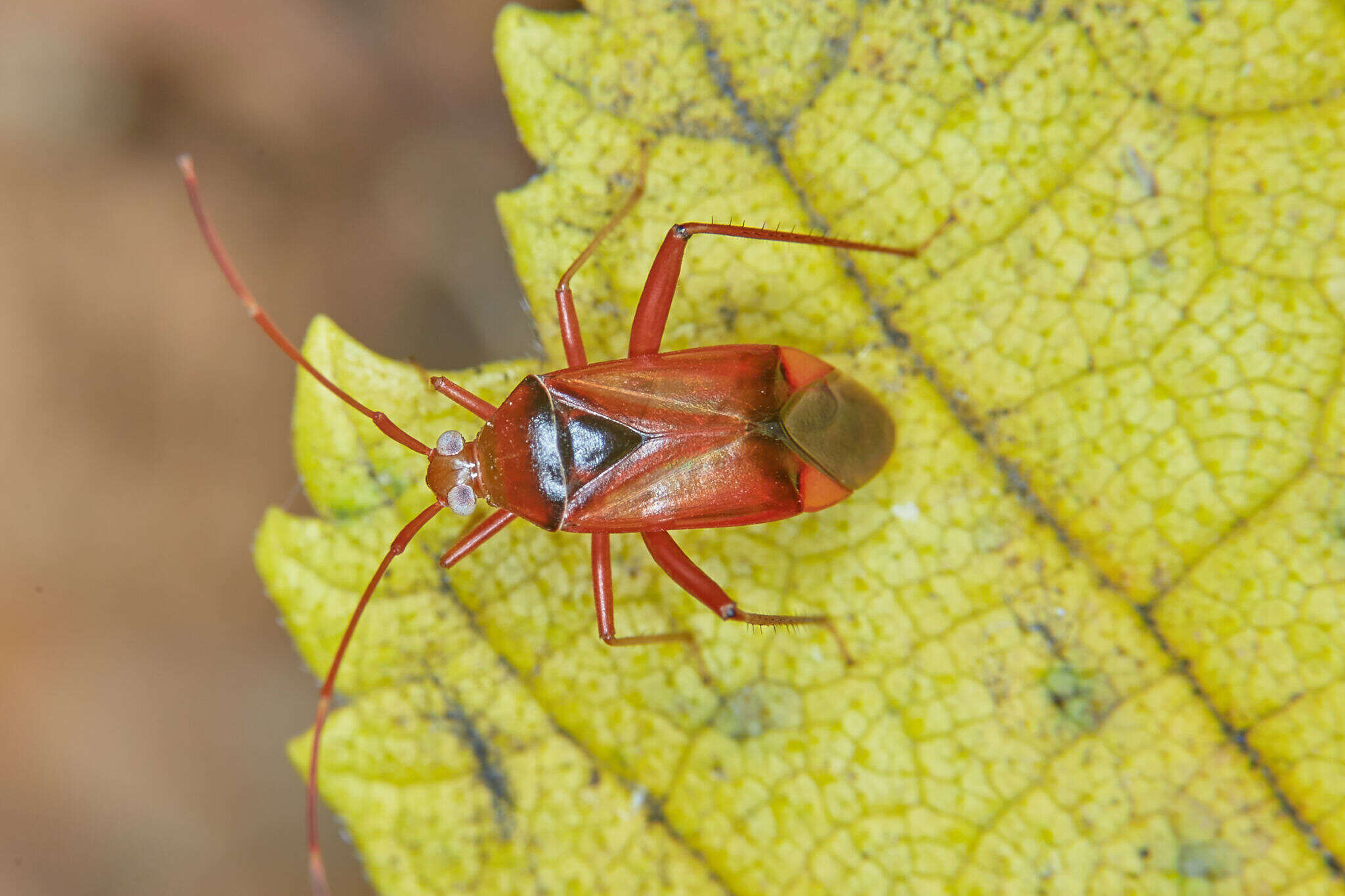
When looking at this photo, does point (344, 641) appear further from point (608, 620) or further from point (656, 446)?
point (656, 446)

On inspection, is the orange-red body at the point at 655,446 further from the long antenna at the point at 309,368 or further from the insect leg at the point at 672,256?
the long antenna at the point at 309,368

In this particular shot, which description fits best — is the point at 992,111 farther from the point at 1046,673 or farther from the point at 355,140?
the point at 355,140

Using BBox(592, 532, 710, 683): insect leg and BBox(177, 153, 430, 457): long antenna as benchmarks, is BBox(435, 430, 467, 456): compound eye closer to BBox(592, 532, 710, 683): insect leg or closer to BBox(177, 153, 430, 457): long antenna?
BBox(177, 153, 430, 457): long antenna

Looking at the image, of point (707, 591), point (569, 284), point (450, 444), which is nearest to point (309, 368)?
point (450, 444)

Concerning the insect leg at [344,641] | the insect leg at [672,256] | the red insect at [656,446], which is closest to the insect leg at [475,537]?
the red insect at [656,446]

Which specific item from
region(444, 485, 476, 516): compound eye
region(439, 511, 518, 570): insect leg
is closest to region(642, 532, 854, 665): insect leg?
region(439, 511, 518, 570): insect leg

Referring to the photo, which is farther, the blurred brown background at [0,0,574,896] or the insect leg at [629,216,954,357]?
the blurred brown background at [0,0,574,896]
